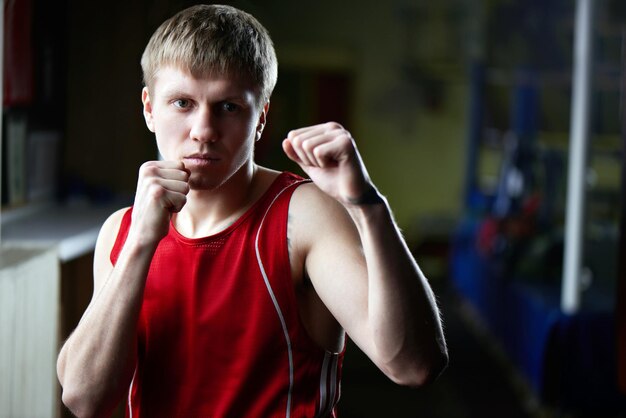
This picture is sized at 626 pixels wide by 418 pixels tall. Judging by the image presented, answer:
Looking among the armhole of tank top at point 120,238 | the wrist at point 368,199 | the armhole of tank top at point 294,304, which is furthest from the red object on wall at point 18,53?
the wrist at point 368,199

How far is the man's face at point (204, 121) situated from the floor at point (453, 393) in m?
2.09

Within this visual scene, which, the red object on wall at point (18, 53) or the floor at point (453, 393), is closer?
the red object on wall at point (18, 53)

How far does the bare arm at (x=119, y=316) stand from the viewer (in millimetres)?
868

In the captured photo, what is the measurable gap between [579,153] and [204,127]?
2.07 metres

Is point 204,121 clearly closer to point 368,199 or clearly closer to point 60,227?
point 368,199

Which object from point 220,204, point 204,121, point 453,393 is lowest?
point 453,393

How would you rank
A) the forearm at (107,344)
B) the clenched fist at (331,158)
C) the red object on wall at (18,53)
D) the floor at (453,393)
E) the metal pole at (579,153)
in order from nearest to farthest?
the clenched fist at (331,158) < the forearm at (107,344) < the red object on wall at (18,53) < the metal pole at (579,153) < the floor at (453,393)

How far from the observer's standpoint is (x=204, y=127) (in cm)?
85

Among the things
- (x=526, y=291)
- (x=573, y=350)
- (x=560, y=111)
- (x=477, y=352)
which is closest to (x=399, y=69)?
(x=560, y=111)

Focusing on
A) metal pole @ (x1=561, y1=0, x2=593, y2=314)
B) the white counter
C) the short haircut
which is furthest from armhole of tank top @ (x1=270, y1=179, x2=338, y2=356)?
metal pole @ (x1=561, y1=0, x2=593, y2=314)

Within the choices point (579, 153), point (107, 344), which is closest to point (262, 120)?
point (107, 344)

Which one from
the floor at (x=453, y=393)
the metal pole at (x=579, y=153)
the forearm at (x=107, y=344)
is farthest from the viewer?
the floor at (x=453, y=393)

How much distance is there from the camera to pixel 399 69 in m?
7.05

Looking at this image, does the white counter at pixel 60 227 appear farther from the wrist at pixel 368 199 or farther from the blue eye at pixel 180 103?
the wrist at pixel 368 199
